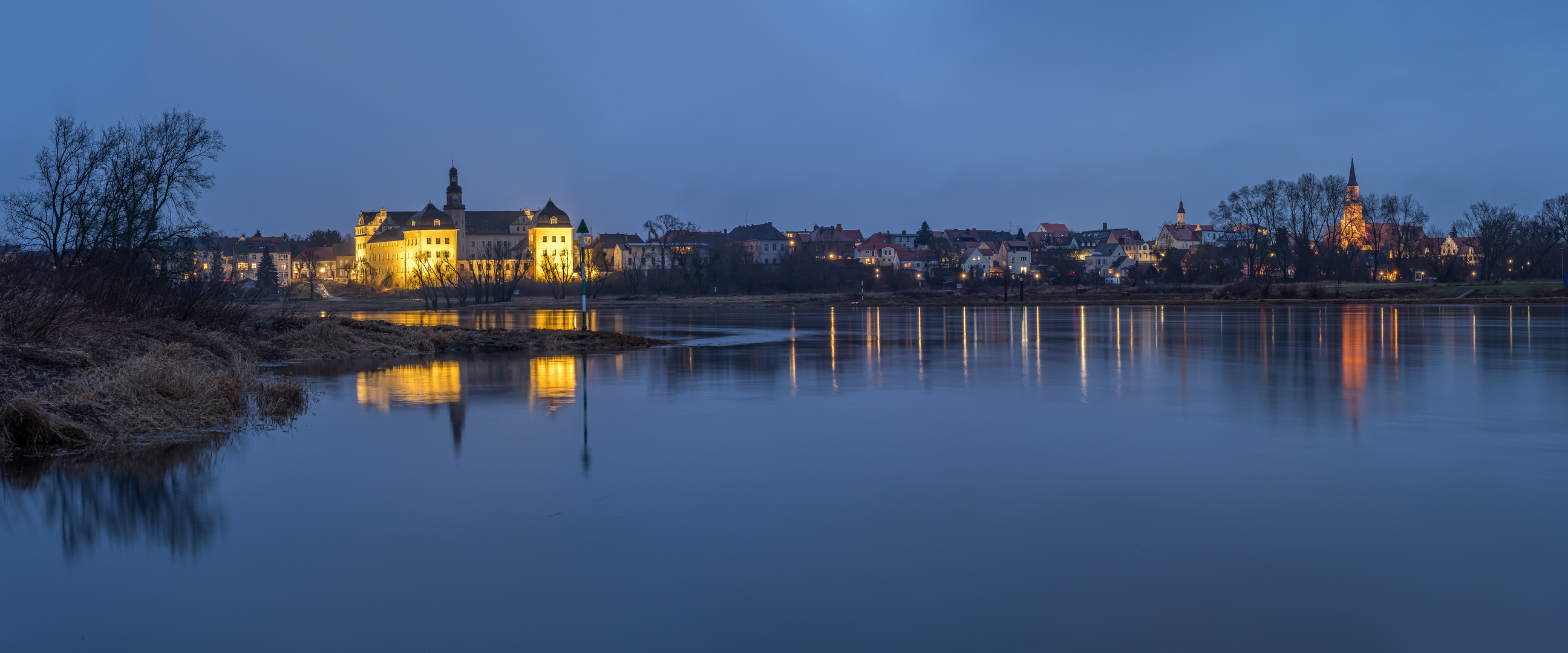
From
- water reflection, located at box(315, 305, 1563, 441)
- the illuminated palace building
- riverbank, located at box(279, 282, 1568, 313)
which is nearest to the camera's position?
water reflection, located at box(315, 305, 1563, 441)

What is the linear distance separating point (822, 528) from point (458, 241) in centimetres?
16409

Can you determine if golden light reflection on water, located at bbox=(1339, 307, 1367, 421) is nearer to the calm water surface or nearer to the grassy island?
the calm water surface

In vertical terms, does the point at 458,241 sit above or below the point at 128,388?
above

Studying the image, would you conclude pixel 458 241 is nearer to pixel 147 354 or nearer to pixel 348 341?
pixel 348 341

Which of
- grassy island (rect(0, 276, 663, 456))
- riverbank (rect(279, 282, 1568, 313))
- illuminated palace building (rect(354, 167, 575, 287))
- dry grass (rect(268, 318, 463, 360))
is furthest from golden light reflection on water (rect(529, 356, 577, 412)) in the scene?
illuminated palace building (rect(354, 167, 575, 287))

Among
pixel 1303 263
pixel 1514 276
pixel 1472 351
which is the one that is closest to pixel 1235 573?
pixel 1472 351

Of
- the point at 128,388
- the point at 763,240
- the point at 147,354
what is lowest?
the point at 128,388

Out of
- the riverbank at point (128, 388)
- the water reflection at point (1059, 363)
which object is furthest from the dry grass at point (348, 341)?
the riverbank at point (128, 388)

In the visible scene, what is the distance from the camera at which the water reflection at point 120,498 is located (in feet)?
22.6

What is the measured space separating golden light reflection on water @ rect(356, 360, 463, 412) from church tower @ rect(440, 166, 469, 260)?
5775 inches

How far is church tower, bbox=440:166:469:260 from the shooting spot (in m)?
164

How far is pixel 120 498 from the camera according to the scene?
801 centimetres

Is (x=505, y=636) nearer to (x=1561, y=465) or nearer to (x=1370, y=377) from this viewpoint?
(x=1561, y=465)

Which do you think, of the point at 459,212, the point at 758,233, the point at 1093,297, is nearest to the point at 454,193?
the point at 459,212
